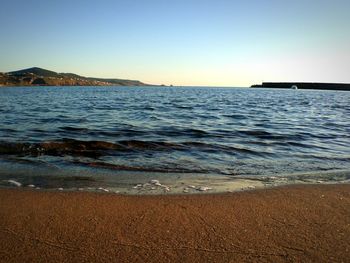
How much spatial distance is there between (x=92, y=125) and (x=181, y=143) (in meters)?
6.03

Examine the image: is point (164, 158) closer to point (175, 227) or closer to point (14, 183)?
point (14, 183)

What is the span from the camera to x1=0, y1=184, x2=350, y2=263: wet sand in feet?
10.00

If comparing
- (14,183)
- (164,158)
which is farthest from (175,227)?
(164,158)

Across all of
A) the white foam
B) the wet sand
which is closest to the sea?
the white foam

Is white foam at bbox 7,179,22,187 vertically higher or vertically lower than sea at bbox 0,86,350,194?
higher

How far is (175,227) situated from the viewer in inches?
145

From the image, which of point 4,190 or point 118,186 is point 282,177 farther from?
point 4,190

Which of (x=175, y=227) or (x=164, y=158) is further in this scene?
(x=164, y=158)

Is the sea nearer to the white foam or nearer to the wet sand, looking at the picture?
the white foam

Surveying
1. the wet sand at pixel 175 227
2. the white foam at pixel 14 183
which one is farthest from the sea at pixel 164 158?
the wet sand at pixel 175 227


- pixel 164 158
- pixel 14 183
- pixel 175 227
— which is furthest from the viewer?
pixel 164 158

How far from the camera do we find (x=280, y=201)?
475 centimetres

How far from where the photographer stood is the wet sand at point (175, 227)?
10.00ft

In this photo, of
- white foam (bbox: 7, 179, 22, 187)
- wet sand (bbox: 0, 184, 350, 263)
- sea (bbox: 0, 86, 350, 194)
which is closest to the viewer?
wet sand (bbox: 0, 184, 350, 263)
